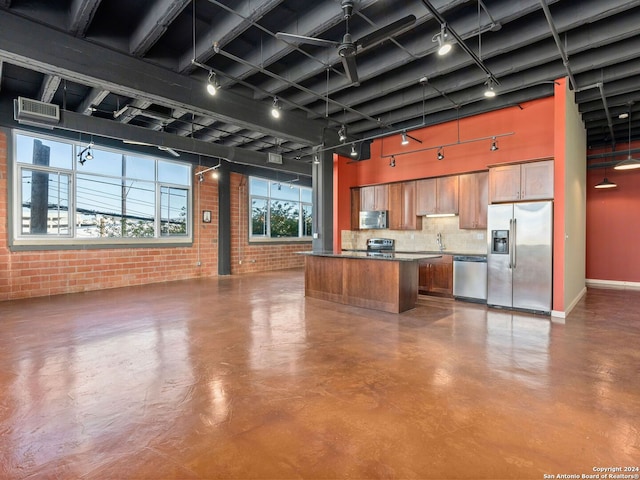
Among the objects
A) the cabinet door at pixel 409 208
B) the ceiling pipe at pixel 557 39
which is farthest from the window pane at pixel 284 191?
the ceiling pipe at pixel 557 39

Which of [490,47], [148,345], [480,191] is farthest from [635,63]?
[148,345]

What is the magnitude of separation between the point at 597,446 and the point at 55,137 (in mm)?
9155

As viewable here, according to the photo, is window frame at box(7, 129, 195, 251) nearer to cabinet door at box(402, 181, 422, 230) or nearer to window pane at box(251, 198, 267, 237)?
window pane at box(251, 198, 267, 237)

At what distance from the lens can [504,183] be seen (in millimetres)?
5566

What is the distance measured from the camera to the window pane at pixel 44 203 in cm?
641

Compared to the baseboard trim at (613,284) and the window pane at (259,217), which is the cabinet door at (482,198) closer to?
the baseboard trim at (613,284)

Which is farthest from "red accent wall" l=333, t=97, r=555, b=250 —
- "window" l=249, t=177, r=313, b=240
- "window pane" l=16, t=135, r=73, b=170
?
"window pane" l=16, t=135, r=73, b=170

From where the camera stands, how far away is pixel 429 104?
6.18 metres

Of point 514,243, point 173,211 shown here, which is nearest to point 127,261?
point 173,211

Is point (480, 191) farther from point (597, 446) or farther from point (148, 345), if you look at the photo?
Answer: point (148, 345)

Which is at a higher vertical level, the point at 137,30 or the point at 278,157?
the point at 137,30

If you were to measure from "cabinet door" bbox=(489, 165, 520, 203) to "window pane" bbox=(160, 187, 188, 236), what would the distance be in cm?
769

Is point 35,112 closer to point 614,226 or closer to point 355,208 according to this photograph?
point 355,208

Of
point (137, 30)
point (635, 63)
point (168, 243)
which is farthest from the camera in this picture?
point (168, 243)
